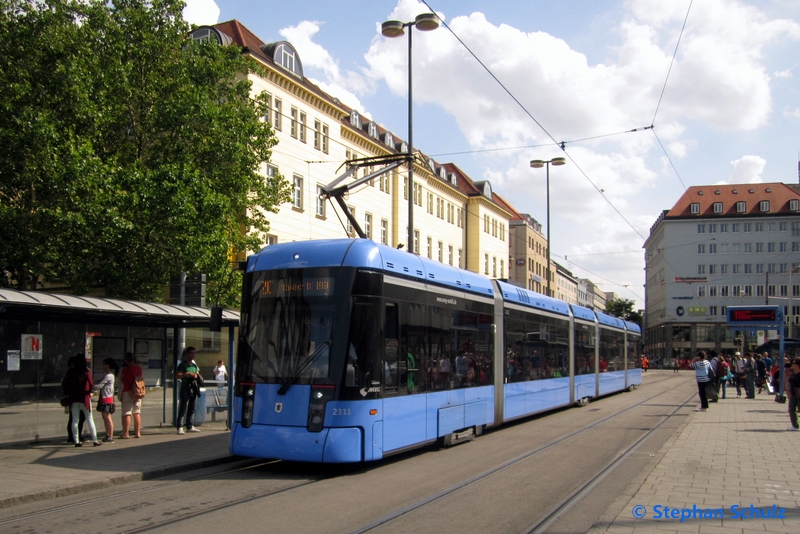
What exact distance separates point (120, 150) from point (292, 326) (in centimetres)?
1711

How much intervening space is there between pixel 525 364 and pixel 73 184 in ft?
43.3

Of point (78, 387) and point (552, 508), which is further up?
point (78, 387)

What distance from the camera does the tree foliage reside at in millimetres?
21891

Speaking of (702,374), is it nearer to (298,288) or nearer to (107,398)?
(298,288)

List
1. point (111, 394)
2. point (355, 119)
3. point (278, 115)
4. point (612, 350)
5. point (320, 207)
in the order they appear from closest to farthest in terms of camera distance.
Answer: point (111, 394) < point (612, 350) < point (278, 115) < point (320, 207) < point (355, 119)

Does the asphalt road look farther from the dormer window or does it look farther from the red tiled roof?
the red tiled roof

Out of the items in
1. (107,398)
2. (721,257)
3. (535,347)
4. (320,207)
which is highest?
(721,257)

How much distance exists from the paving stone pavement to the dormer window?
3741 centimetres

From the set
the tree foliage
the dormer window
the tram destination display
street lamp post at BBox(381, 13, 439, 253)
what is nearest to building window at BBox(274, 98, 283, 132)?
the tree foliage

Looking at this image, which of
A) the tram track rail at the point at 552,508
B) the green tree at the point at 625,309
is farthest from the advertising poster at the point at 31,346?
the green tree at the point at 625,309

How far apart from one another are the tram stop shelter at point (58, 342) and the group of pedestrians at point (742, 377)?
39.3 ft

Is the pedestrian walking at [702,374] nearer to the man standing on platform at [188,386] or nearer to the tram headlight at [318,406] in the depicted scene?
the man standing on platform at [188,386]

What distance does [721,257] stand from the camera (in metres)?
108

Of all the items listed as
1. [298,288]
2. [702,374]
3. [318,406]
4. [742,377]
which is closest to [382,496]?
[318,406]
